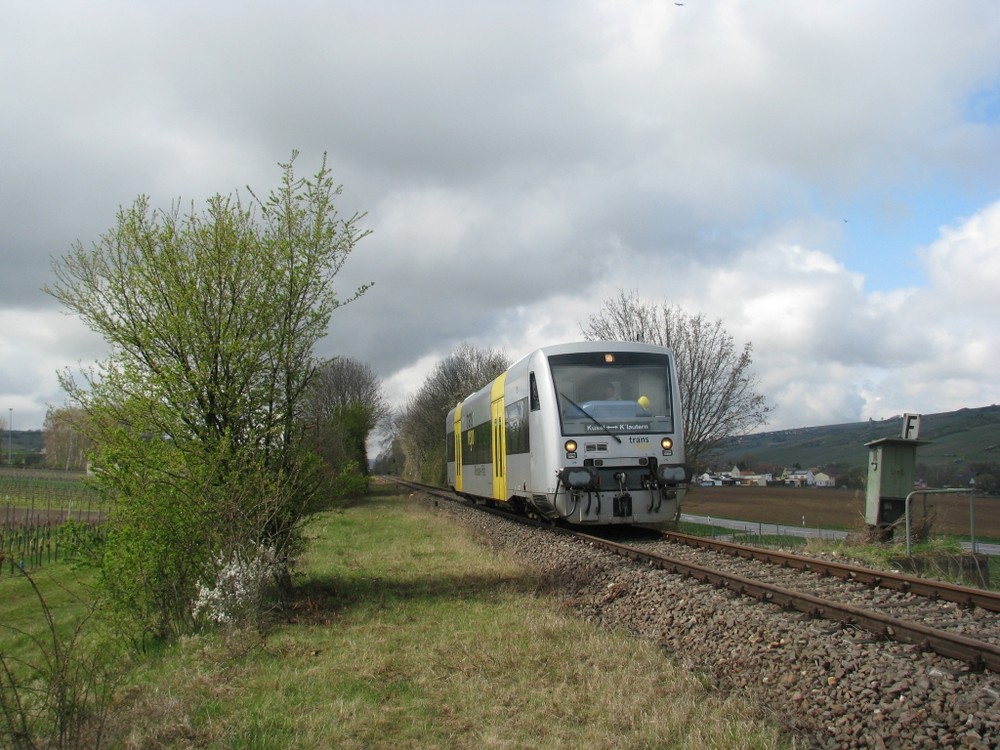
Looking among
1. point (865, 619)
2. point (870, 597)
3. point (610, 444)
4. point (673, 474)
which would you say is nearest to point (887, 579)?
point (870, 597)

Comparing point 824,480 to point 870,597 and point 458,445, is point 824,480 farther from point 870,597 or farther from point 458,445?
point 870,597

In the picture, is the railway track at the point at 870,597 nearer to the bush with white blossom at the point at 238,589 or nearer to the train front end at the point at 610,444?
the train front end at the point at 610,444

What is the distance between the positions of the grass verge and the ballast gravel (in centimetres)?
31

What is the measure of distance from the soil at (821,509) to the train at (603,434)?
2.56m

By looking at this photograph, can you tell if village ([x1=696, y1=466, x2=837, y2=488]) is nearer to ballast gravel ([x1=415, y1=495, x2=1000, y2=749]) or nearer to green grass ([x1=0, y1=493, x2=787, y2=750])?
green grass ([x1=0, y1=493, x2=787, y2=750])

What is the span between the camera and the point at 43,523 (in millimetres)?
30516

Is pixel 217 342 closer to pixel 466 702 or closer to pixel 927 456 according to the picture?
pixel 466 702

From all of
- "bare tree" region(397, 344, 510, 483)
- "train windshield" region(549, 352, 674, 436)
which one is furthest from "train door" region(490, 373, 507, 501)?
"bare tree" region(397, 344, 510, 483)

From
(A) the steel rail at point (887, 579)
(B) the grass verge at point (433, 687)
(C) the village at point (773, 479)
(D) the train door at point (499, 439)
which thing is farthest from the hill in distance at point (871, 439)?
(B) the grass verge at point (433, 687)

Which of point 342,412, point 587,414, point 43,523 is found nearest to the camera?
point 587,414

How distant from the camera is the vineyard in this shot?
10750mm

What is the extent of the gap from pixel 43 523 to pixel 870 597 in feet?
100

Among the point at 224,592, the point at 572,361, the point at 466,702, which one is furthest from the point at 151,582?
the point at 572,361

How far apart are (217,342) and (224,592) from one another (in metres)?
3.05
